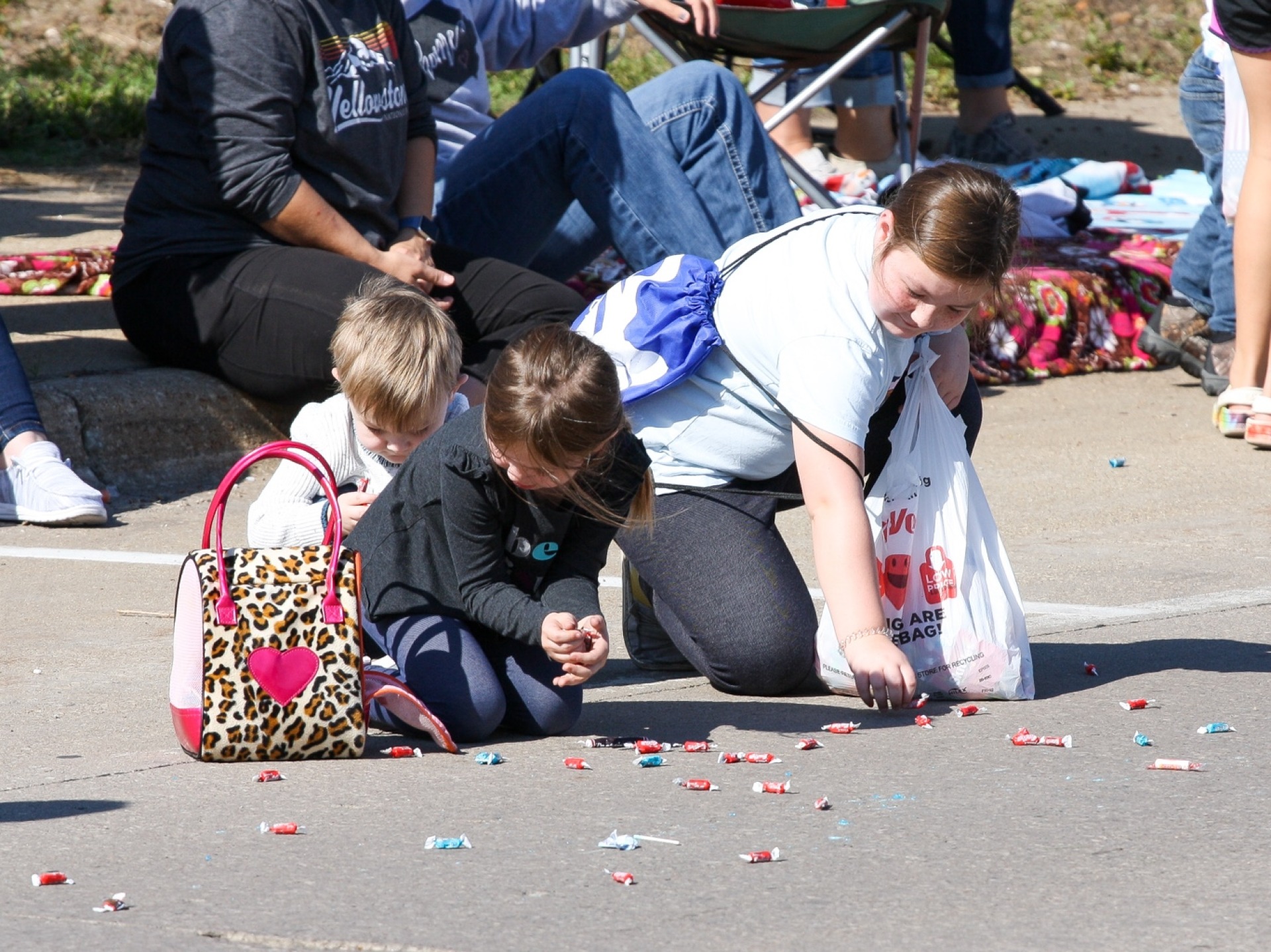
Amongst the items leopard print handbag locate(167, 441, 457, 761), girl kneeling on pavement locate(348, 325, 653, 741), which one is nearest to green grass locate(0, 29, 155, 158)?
girl kneeling on pavement locate(348, 325, 653, 741)

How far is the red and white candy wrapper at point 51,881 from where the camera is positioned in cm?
229

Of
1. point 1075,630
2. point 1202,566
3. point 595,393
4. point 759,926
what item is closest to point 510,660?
point 595,393

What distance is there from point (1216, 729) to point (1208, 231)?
3927 millimetres

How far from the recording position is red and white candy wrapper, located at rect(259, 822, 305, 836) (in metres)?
2.51

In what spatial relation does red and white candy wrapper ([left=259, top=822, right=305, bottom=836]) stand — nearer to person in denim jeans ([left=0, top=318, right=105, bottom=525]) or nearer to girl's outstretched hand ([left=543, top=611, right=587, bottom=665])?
girl's outstretched hand ([left=543, top=611, right=587, bottom=665])

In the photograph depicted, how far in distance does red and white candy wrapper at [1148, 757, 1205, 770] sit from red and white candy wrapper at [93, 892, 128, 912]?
1628 millimetres

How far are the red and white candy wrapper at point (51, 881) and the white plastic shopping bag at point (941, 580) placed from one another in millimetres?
1513

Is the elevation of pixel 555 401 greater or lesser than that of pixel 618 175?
greater

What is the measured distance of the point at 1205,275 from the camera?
6.60m

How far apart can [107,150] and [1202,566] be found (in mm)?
6577

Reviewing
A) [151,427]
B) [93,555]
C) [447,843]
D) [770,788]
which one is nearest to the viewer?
[447,843]

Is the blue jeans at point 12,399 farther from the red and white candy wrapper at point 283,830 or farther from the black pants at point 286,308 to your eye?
the red and white candy wrapper at point 283,830

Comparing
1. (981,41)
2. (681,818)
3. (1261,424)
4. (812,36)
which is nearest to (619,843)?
(681,818)

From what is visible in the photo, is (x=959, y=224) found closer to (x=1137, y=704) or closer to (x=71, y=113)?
(x=1137, y=704)
